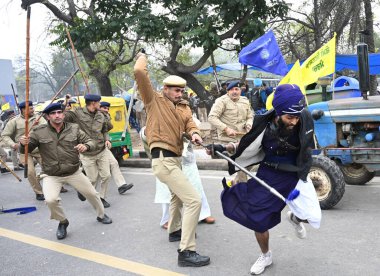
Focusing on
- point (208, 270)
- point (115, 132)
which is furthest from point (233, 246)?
point (115, 132)

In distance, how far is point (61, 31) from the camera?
12195 millimetres

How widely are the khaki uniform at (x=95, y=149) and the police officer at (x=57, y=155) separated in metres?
1.25

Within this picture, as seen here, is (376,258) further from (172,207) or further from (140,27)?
(140,27)

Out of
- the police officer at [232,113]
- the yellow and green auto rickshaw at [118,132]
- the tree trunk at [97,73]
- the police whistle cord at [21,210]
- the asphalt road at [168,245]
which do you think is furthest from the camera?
the tree trunk at [97,73]

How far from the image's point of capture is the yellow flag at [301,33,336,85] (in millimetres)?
6727

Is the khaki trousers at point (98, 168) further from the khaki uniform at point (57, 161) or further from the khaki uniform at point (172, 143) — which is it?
the khaki uniform at point (172, 143)

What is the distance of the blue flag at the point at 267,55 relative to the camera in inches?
309

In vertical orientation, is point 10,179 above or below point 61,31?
below

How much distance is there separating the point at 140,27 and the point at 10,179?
479cm

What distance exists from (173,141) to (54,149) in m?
1.72

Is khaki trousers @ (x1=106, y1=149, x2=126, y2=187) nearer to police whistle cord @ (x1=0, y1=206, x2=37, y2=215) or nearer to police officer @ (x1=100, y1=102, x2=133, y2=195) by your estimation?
police officer @ (x1=100, y1=102, x2=133, y2=195)

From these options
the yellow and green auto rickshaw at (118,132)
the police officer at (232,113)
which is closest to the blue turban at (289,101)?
the police officer at (232,113)

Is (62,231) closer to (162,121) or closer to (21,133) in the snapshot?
(162,121)

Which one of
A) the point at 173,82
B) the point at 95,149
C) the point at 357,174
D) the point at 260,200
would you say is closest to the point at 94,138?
the point at 95,149
